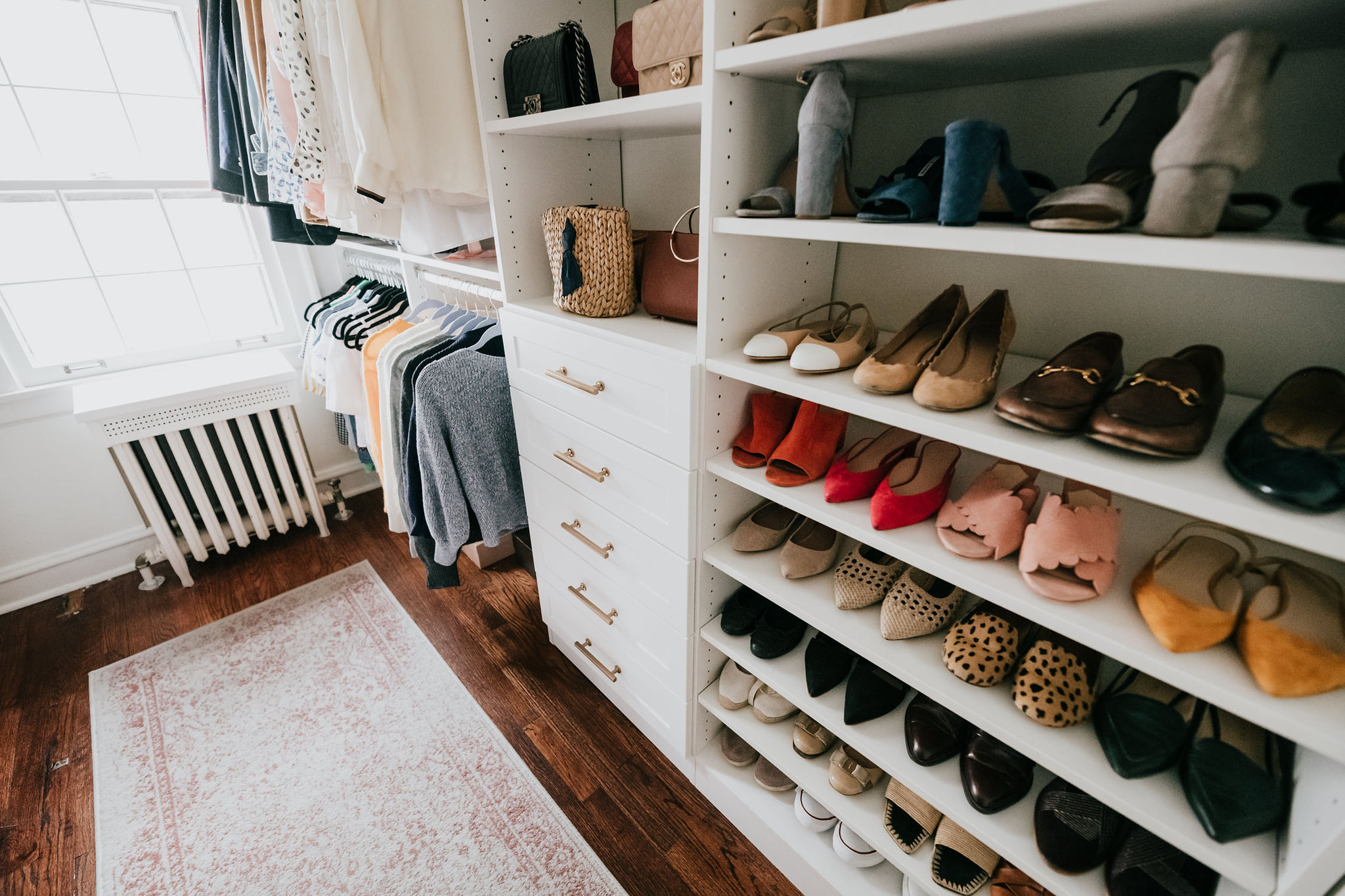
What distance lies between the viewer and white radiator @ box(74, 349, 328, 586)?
72.7 inches

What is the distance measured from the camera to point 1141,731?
0.72 meters

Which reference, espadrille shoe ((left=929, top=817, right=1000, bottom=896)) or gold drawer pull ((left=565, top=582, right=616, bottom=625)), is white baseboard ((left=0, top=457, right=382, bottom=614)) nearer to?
gold drawer pull ((left=565, top=582, right=616, bottom=625))

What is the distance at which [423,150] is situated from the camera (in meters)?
1.30

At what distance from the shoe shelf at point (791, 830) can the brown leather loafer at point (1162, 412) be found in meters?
1.03

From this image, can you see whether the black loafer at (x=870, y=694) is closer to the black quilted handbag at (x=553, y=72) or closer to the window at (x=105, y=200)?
the black quilted handbag at (x=553, y=72)

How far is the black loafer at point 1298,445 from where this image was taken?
48cm

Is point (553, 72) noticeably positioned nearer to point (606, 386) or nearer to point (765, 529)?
point (606, 386)

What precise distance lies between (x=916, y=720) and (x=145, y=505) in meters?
2.54

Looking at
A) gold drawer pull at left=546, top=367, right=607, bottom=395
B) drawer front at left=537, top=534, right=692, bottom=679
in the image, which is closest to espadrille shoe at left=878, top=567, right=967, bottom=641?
drawer front at left=537, top=534, right=692, bottom=679

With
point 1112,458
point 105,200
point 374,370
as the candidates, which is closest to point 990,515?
point 1112,458

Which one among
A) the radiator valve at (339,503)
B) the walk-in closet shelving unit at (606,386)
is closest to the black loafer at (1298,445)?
the walk-in closet shelving unit at (606,386)

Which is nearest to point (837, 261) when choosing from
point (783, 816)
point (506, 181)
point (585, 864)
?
point (506, 181)

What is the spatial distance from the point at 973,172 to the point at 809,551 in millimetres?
676

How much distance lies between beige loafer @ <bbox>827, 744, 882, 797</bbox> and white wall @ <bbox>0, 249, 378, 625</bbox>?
2609mm
